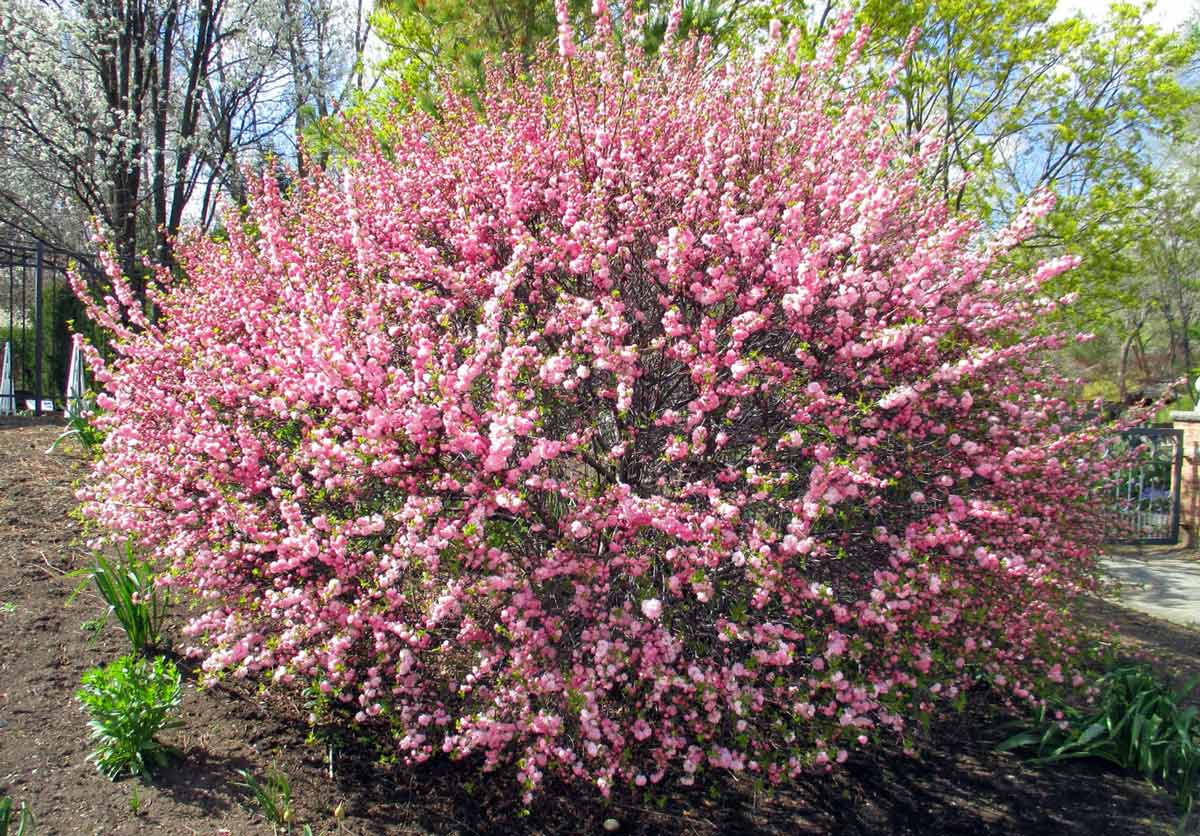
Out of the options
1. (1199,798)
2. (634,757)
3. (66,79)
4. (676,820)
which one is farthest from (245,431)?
(66,79)

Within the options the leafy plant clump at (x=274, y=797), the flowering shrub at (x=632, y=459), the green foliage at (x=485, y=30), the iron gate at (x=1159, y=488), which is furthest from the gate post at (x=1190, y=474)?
the leafy plant clump at (x=274, y=797)

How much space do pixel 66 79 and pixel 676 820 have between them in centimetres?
1298

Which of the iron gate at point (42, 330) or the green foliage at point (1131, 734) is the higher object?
the iron gate at point (42, 330)

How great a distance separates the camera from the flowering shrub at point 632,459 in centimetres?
264

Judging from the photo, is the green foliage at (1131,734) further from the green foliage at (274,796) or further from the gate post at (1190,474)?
the gate post at (1190,474)

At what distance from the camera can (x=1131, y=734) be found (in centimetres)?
366

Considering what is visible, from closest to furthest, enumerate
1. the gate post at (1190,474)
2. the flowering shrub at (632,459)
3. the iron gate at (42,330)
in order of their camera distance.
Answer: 1. the flowering shrub at (632,459)
2. the iron gate at (42,330)
3. the gate post at (1190,474)

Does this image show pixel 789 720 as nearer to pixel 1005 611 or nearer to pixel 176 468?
pixel 1005 611

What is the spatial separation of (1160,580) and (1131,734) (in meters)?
5.12

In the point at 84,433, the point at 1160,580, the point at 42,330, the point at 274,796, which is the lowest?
the point at 1160,580

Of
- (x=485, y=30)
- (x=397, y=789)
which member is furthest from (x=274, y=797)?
(x=485, y=30)

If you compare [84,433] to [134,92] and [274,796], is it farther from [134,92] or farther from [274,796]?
[134,92]

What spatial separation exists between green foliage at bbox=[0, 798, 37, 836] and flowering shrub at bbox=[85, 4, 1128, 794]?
744 mm

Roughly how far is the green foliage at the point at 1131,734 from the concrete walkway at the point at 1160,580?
0.94 m
